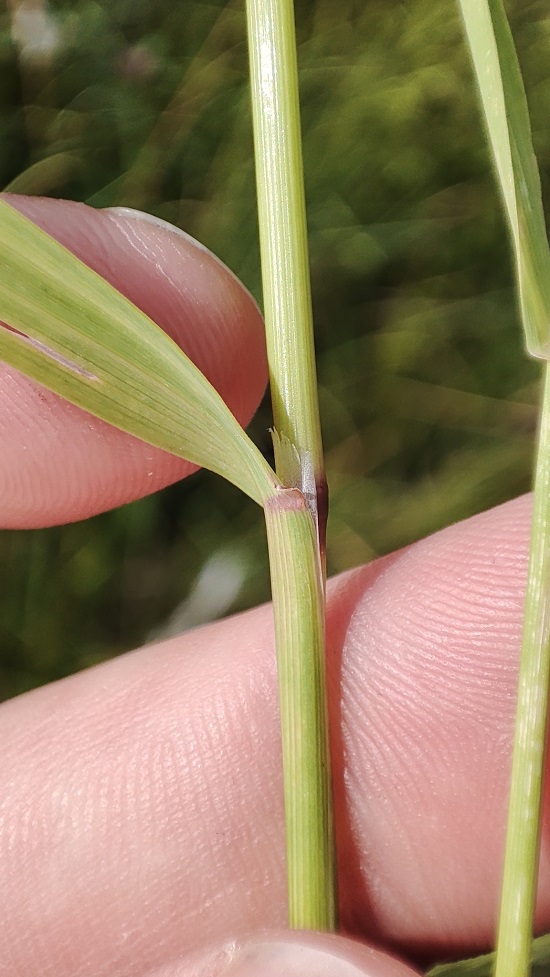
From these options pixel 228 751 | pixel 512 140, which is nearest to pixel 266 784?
pixel 228 751

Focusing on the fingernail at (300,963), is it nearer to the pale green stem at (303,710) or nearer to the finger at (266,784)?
the pale green stem at (303,710)

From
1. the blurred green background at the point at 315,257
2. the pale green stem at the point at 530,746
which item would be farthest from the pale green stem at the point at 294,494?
the blurred green background at the point at 315,257

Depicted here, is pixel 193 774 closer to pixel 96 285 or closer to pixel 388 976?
pixel 388 976

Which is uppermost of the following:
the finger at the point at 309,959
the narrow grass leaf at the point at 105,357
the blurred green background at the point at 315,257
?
the blurred green background at the point at 315,257

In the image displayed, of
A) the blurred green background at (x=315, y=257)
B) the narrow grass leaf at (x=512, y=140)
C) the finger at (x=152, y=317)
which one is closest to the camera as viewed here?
the narrow grass leaf at (x=512, y=140)

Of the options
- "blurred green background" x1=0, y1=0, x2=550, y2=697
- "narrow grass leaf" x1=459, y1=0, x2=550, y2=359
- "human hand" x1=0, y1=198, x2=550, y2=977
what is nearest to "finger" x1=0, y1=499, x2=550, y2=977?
"human hand" x1=0, y1=198, x2=550, y2=977

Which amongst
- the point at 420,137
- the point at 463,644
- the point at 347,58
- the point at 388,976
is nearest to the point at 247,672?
the point at 463,644
